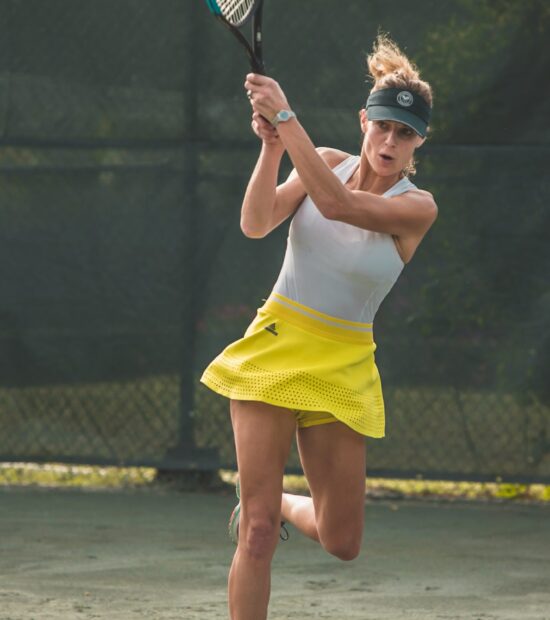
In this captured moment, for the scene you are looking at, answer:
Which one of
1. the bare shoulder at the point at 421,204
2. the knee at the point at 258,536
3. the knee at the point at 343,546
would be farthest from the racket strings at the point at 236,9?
the knee at the point at 343,546

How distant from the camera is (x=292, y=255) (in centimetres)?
404

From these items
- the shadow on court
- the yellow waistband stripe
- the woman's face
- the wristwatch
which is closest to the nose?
the woman's face

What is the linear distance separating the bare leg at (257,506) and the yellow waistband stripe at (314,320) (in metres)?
0.25

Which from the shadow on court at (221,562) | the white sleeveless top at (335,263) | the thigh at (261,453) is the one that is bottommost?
the shadow on court at (221,562)

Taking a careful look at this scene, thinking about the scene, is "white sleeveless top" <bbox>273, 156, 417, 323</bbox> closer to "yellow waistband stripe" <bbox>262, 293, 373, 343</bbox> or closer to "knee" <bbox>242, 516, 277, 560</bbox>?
"yellow waistband stripe" <bbox>262, 293, 373, 343</bbox>

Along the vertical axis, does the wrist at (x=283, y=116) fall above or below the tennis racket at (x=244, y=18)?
below

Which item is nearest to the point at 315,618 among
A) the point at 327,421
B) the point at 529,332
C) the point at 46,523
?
the point at 327,421

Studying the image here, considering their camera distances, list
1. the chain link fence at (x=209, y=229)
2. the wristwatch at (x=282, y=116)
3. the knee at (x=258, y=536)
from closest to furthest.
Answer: the wristwatch at (x=282, y=116)
the knee at (x=258, y=536)
the chain link fence at (x=209, y=229)

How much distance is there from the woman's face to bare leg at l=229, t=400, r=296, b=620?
27.8 inches

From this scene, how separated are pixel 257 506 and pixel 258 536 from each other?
0.08m

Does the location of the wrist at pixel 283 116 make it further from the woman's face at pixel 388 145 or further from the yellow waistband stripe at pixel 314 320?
the yellow waistband stripe at pixel 314 320

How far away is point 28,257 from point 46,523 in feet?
4.51

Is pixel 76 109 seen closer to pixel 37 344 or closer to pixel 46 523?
pixel 37 344

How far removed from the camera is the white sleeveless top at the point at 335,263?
3.97 meters
